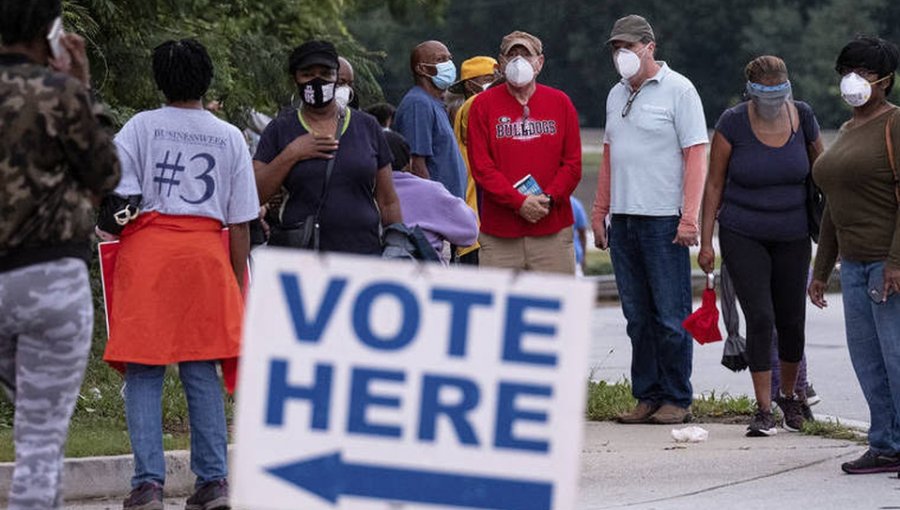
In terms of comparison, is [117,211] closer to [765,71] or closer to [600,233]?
[765,71]

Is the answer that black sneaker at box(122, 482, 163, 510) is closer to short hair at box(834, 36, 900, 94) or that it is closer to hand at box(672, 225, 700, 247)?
short hair at box(834, 36, 900, 94)

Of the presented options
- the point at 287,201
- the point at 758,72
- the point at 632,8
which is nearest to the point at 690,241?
the point at 758,72

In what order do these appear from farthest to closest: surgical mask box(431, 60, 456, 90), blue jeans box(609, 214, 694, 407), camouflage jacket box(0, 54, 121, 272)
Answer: surgical mask box(431, 60, 456, 90) < blue jeans box(609, 214, 694, 407) < camouflage jacket box(0, 54, 121, 272)

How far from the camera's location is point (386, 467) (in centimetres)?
471

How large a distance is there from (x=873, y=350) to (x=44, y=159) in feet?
14.1

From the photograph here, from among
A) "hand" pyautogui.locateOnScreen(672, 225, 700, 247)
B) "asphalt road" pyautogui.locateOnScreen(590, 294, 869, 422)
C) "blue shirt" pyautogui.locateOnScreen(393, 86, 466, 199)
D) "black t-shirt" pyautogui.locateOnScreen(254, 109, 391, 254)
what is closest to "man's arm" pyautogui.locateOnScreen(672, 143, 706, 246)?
"hand" pyautogui.locateOnScreen(672, 225, 700, 247)

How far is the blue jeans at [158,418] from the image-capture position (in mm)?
7734

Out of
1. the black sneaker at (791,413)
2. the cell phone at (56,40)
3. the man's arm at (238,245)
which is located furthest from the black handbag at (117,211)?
the black sneaker at (791,413)

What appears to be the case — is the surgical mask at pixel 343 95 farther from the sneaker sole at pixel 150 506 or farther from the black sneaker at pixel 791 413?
the black sneaker at pixel 791 413

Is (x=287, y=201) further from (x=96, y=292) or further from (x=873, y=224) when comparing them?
(x=96, y=292)

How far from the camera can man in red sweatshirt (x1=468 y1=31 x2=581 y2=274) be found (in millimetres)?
10484

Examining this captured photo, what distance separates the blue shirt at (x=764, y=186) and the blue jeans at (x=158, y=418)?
3134 mm

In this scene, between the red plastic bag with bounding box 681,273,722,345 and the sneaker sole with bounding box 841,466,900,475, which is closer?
the sneaker sole with bounding box 841,466,900,475

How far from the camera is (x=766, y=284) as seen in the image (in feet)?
32.7
